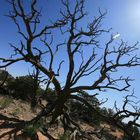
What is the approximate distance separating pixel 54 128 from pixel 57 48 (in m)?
4.35

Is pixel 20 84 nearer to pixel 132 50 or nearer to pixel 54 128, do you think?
pixel 54 128

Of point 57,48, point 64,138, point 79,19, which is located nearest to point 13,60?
point 57,48

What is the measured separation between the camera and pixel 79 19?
602 inches

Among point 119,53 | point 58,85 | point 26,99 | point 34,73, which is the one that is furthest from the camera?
point 26,99

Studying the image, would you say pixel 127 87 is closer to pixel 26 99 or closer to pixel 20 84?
pixel 26 99

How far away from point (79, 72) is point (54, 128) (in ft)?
11.3

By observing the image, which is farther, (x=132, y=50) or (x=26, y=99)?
(x=26, y=99)

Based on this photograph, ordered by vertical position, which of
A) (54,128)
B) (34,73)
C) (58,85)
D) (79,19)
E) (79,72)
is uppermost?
(79,19)

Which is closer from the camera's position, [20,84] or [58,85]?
[58,85]

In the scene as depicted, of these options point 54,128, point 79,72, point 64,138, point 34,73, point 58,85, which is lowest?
point 64,138

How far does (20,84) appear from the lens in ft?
84.0

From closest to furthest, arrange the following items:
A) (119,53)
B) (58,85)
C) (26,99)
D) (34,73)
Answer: (58,85), (119,53), (34,73), (26,99)

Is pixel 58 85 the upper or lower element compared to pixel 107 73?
lower

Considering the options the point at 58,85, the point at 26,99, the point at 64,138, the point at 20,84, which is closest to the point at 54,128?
Result: the point at 58,85
